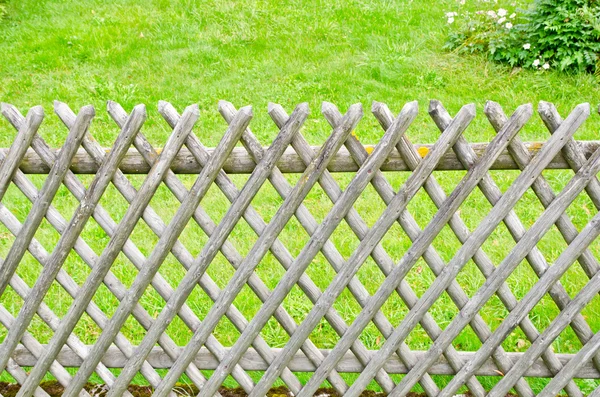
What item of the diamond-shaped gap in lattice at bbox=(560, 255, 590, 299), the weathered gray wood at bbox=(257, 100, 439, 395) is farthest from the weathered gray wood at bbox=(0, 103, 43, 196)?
the diamond-shaped gap in lattice at bbox=(560, 255, 590, 299)

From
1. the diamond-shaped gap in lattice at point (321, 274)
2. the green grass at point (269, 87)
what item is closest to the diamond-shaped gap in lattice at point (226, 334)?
the green grass at point (269, 87)

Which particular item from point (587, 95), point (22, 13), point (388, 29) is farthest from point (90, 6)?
point (587, 95)

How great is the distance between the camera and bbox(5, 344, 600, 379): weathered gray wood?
2977mm

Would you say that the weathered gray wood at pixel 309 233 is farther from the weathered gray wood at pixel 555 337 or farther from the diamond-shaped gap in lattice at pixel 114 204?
the diamond-shaped gap in lattice at pixel 114 204

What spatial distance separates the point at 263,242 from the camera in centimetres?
254

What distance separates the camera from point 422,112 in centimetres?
615

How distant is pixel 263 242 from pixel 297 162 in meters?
0.37

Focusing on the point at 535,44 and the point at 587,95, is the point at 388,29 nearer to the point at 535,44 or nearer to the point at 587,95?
the point at 535,44

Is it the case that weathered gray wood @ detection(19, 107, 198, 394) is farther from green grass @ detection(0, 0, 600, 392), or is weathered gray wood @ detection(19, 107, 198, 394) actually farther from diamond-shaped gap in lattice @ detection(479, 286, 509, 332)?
diamond-shaped gap in lattice @ detection(479, 286, 509, 332)

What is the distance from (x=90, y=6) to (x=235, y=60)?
2873mm

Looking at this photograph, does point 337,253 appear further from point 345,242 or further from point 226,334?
point 345,242

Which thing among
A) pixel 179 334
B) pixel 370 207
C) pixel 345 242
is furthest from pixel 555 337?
pixel 370 207

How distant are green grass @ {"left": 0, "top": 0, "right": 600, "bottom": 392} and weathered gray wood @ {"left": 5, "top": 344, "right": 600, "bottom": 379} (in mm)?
338

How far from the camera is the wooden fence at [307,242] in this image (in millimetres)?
2363
